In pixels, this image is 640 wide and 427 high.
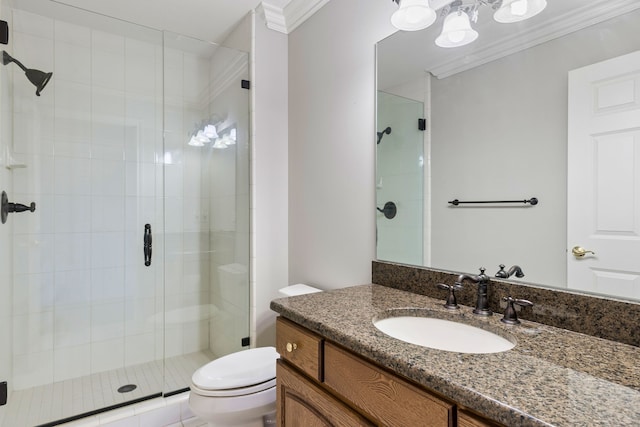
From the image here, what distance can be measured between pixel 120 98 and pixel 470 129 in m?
2.43

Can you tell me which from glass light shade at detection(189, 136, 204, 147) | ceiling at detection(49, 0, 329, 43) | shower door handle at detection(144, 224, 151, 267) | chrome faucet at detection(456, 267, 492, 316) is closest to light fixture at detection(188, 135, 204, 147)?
glass light shade at detection(189, 136, 204, 147)

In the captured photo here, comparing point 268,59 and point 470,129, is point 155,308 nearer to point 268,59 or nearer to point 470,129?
point 268,59

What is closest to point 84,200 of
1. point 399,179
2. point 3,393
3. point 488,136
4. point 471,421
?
point 3,393

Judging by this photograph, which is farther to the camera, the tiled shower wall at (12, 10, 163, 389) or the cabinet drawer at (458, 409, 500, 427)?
the tiled shower wall at (12, 10, 163, 389)

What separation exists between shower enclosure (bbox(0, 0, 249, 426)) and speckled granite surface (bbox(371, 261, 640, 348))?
1502 millimetres

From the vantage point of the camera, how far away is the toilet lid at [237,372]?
4.79ft

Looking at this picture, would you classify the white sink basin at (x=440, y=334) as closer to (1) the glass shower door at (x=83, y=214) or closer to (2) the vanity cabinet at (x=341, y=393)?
(2) the vanity cabinet at (x=341, y=393)

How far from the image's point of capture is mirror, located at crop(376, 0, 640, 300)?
1020 millimetres

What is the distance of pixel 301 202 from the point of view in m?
2.24

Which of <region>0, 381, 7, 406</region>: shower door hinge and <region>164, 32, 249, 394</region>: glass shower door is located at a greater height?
<region>164, 32, 249, 394</region>: glass shower door

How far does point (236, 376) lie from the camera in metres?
1.52

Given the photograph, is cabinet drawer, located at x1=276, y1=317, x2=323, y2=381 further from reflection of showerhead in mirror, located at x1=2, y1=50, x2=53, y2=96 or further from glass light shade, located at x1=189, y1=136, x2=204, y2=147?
reflection of showerhead in mirror, located at x1=2, y1=50, x2=53, y2=96

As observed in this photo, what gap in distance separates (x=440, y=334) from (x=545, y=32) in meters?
1.03

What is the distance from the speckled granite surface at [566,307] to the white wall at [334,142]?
56cm
